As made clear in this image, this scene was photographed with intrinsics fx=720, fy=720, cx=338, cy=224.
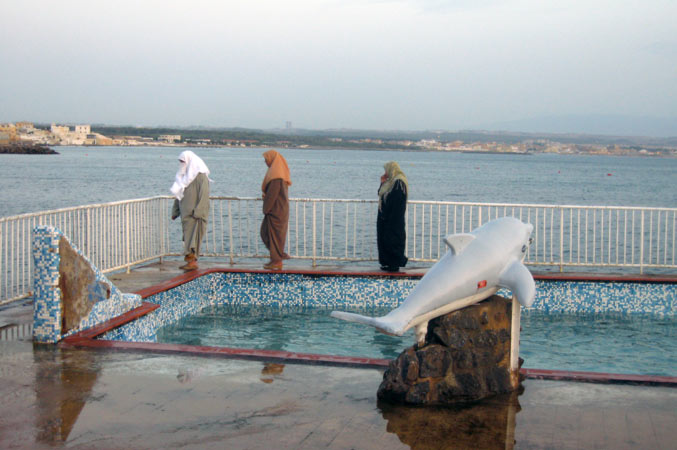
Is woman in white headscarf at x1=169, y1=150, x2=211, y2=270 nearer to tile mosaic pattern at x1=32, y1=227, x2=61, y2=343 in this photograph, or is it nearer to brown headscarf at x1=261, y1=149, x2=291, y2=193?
brown headscarf at x1=261, y1=149, x2=291, y2=193

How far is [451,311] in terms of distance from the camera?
4.93 meters

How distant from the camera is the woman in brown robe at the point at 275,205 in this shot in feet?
33.0

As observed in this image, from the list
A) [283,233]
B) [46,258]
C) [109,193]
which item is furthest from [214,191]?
[46,258]

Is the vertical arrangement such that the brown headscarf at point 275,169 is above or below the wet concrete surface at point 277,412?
above

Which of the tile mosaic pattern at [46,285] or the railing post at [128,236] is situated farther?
the railing post at [128,236]

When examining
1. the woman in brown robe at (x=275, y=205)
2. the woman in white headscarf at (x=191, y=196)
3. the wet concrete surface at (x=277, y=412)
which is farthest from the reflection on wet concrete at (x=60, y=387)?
the woman in brown robe at (x=275, y=205)

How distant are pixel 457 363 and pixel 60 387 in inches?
108

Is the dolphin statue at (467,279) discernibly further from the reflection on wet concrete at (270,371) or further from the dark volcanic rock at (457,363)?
the reflection on wet concrete at (270,371)

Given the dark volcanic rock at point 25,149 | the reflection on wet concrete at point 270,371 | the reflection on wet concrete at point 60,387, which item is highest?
the dark volcanic rock at point 25,149

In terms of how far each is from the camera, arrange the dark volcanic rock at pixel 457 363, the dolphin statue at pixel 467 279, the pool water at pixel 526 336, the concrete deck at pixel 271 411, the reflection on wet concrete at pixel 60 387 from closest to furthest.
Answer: the concrete deck at pixel 271 411 < the reflection on wet concrete at pixel 60 387 < the dolphin statue at pixel 467 279 < the dark volcanic rock at pixel 457 363 < the pool water at pixel 526 336

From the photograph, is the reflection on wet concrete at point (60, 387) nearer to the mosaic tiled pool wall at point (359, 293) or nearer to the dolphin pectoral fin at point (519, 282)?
the dolphin pectoral fin at point (519, 282)

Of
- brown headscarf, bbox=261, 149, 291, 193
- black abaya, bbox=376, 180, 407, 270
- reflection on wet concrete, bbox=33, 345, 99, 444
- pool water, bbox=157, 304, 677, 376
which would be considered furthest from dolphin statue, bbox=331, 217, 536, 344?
brown headscarf, bbox=261, 149, 291, 193

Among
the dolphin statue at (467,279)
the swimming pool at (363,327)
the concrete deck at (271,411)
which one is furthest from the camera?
the swimming pool at (363,327)

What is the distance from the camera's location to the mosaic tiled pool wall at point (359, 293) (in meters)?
Result: 9.66
